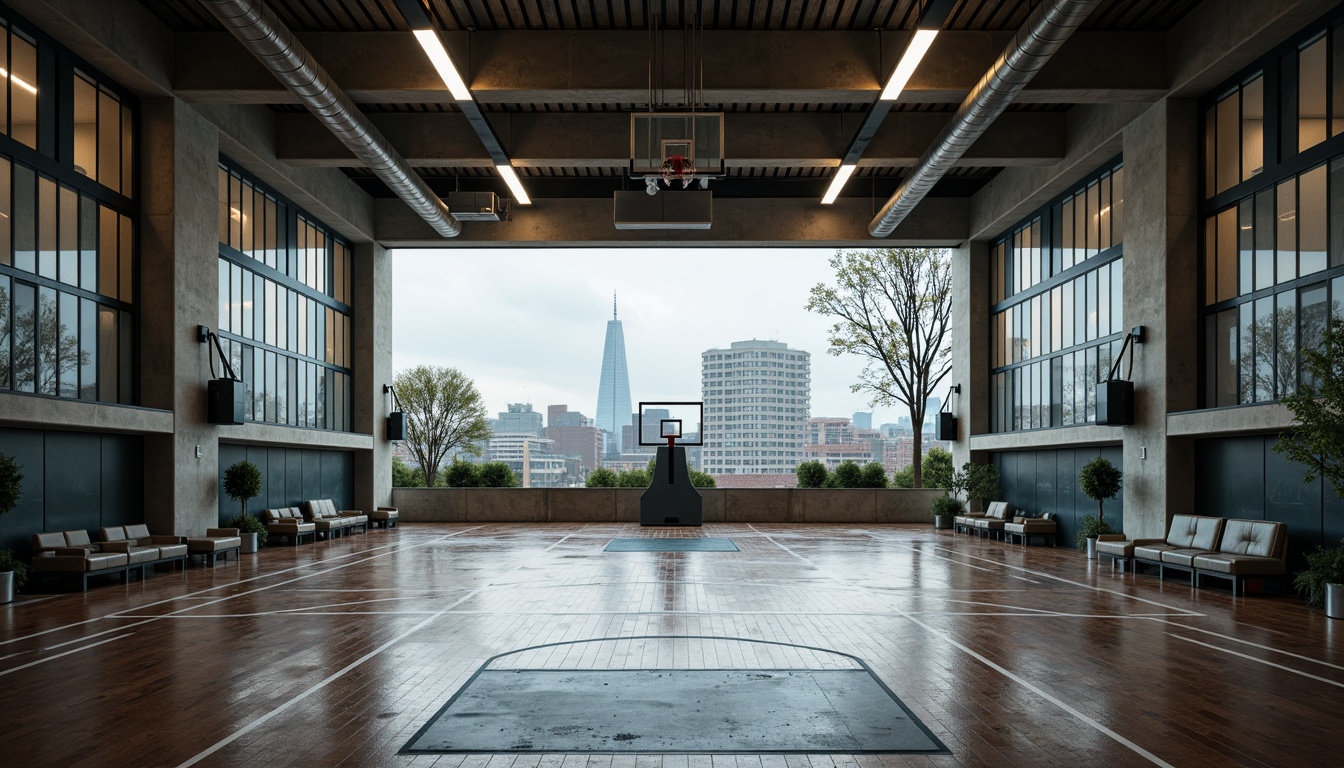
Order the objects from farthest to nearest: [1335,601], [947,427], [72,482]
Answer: [947,427] < [72,482] < [1335,601]

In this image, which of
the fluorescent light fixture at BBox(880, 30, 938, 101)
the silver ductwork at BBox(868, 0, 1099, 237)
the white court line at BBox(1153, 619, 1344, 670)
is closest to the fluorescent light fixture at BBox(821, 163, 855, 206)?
the silver ductwork at BBox(868, 0, 1099, 237)

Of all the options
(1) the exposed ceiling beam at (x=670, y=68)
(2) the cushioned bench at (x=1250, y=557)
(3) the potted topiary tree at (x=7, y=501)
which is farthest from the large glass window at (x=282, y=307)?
(2) the cushioned bench at (x=1250, y=557)

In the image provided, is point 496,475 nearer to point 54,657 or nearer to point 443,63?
point 443,63

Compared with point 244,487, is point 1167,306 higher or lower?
higher

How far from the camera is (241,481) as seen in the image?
1706 centimetres

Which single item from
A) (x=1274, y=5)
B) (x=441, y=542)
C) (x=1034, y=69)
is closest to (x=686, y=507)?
(x=441, y=542)

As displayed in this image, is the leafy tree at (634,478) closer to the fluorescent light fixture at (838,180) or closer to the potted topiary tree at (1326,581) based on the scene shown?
the fluorescent light fixture at (838,180)

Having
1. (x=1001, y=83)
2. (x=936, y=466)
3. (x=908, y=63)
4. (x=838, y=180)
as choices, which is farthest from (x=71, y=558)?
(x=936, y=466)

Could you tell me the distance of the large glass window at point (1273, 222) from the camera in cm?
1177

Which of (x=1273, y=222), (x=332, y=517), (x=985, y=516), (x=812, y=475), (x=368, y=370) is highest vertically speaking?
(x=1273, y=222)

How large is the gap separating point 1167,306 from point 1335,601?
18.7 ft

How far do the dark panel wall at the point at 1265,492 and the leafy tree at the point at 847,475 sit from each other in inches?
537

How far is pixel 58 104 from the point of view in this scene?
13.1 m

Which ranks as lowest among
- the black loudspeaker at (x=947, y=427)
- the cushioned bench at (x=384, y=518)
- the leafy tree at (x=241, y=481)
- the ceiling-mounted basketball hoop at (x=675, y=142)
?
the cushioned bench at (x=384, y=518)
